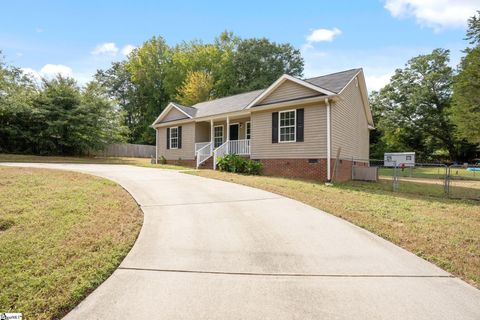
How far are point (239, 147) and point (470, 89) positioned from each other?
13384mm

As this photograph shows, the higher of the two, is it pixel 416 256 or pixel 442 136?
pixel 442 136

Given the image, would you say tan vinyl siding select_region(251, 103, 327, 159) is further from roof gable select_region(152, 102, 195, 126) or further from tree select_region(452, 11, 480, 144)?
tree select_region(452, 11, 480, 144)

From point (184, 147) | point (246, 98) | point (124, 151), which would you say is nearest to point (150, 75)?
point (124, 151)

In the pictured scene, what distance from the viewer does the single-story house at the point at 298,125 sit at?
500 inches

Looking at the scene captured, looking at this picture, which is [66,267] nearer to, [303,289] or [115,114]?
[303,289]

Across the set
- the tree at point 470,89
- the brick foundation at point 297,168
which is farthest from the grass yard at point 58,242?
the tree at point 470,89

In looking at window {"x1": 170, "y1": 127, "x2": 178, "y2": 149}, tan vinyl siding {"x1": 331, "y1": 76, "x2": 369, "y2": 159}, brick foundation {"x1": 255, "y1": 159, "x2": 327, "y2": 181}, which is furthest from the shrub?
window {"x1": 170, "y1": 127, "x2": 178, "y2": 149}

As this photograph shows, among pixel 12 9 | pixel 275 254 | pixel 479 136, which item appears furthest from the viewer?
pixel 479 136

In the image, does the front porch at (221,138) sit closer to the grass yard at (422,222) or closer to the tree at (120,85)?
the grass yard at (422,222)

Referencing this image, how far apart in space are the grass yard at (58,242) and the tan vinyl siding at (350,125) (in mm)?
9754

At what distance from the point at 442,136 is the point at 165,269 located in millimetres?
39041

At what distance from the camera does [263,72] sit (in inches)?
1623

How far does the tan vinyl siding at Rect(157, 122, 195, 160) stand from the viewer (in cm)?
1914

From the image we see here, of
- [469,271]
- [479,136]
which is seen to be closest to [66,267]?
[469,271]
